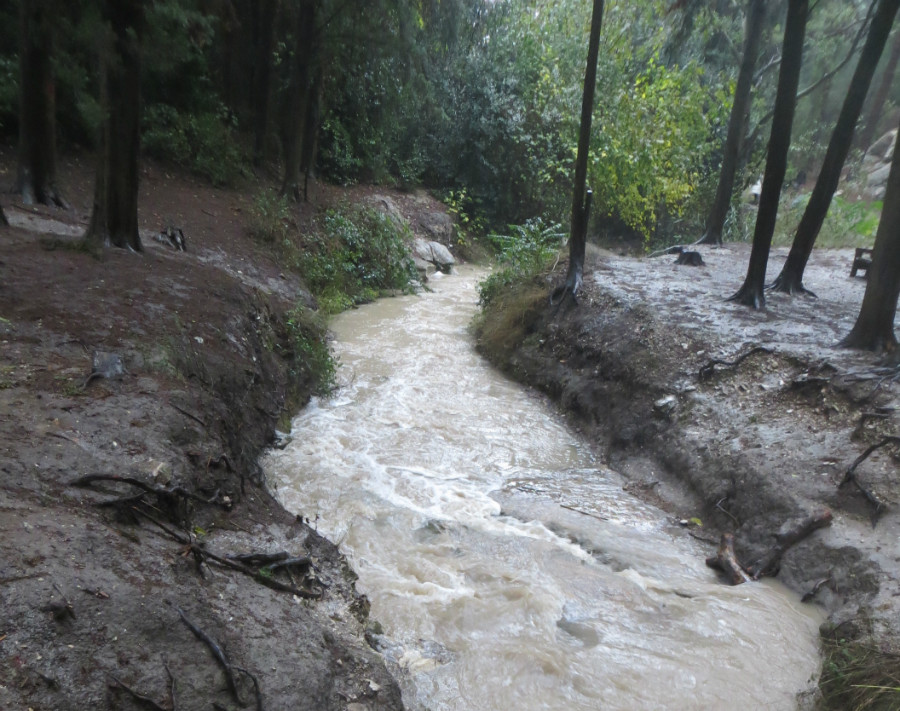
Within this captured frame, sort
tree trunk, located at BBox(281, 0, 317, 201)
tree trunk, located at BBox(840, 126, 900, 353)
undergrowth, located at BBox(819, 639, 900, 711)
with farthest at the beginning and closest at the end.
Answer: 1. tree trunk, located at BBox(281, 0, 317, 201)
2. tree trunk, located at BBox(840, 126, 900, 353)
3. undergrowth, located at BBox(819, 639, 900, 711)

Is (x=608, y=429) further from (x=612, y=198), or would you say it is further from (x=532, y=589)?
(x=612, y=198)

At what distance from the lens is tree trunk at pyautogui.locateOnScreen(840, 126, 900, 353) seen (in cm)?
658

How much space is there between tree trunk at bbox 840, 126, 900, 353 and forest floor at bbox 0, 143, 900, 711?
322 millimetres

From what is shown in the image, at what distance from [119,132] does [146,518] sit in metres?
5.78

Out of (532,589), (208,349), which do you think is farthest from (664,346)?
(208,349)

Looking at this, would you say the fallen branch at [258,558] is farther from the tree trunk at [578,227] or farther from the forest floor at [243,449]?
the tree trunk at [578,227]

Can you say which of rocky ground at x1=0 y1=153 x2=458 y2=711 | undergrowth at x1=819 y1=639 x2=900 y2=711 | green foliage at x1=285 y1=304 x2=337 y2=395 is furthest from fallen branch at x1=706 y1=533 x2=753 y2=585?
green foliage at x1=285 y1=304 x2=337 y2=395

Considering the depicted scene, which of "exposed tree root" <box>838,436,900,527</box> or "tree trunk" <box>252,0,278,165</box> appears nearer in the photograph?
"exposed tree root" <box>838,436,900,527</box>

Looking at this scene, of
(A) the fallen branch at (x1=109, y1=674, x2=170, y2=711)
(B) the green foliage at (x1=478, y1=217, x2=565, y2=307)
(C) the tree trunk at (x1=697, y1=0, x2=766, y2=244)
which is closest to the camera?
(A) the fallen branch at (x1=109, y1=674, x2=170, y2=711)

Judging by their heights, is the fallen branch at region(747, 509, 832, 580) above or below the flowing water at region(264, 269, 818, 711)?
above

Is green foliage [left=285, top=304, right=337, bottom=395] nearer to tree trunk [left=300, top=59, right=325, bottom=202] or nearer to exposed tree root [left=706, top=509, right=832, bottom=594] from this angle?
exposed tree root [left=706, top=509, right=832, bottom=594]

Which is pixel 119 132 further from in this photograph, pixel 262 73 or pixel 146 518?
pixel 262 73

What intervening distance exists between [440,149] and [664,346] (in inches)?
731

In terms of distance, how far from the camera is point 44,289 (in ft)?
19.6
